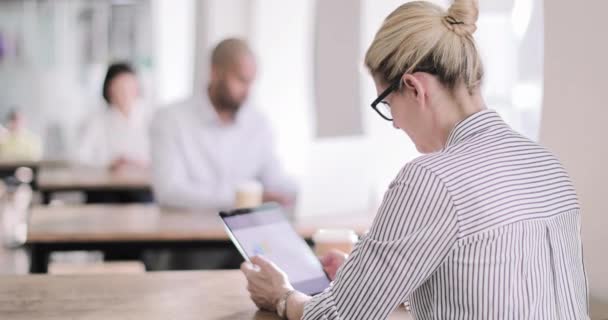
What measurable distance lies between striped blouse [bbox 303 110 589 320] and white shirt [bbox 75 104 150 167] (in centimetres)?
487

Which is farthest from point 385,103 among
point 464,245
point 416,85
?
point 464,245

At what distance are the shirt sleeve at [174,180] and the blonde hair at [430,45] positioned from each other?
89.9 inches

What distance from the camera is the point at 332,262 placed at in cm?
215

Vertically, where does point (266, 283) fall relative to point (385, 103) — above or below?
below

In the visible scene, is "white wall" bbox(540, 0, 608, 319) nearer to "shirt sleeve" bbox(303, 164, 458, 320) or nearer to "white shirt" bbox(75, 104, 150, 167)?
"shirt sleeve" bbox(303, 164, 458, 320)

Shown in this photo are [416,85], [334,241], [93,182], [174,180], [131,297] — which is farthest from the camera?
[93,182]

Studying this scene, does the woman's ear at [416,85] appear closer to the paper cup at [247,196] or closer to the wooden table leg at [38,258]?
the paper cup at [247,196]

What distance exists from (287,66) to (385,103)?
358cm

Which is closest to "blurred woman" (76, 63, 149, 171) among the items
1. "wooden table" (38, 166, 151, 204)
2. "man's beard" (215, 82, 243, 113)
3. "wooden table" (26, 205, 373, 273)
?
"wooden table" (38, 166, 151, 204)

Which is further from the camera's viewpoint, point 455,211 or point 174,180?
point 174,180

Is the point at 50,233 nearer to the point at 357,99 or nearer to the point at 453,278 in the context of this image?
the point at 357,99

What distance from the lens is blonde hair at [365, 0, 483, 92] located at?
1.59m

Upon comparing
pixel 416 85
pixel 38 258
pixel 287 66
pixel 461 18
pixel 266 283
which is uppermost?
pixel 461 18

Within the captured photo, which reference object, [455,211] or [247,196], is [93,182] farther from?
[455,211]
